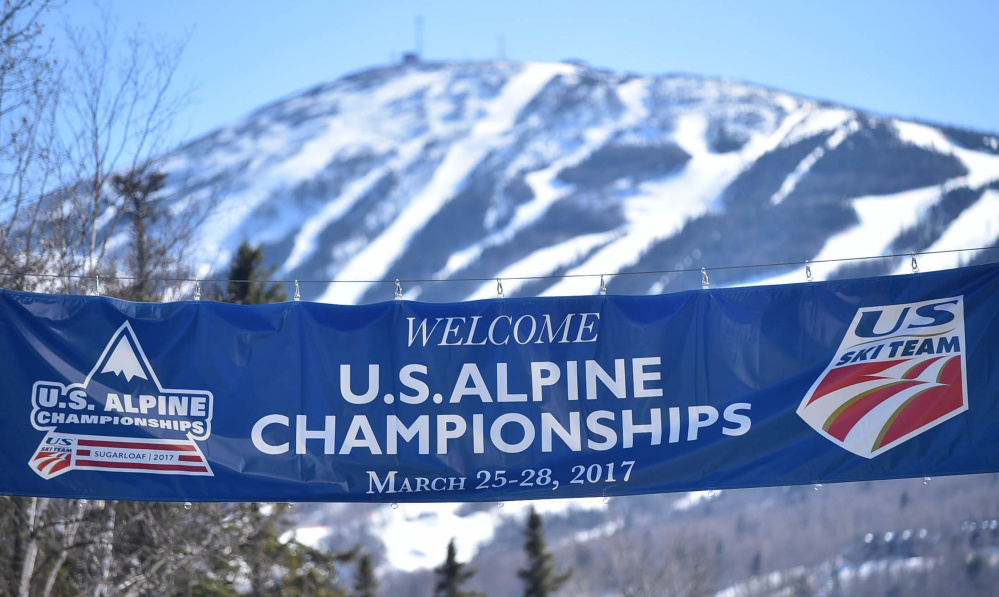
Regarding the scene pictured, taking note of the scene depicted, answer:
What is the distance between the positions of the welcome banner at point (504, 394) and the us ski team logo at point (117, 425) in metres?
0.02

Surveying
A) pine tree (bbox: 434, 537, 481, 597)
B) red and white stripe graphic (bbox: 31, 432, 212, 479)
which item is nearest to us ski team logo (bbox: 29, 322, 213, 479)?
red and white stripe graphic (bbox: 31, 432, 212, 479)

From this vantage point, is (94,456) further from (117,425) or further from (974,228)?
(974,228)

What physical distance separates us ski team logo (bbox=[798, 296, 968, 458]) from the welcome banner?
2 centimetres

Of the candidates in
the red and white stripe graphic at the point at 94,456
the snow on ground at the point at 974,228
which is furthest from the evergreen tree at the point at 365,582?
the snow on ground at the point at 974,228

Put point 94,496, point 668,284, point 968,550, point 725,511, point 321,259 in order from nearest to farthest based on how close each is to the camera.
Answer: point 94,496 < point 968,550 < point 725,511 < point 668,284 < point 321,259

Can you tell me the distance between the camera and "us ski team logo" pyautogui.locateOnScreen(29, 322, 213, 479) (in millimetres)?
8664

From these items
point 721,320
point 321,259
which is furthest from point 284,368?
point 321,259

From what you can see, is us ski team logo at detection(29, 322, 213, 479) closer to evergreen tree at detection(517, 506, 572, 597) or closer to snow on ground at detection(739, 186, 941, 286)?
evergreen tree at detection(517, 506, 572, 597)

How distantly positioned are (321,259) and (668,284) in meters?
66.3

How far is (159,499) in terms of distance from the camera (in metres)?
8.66

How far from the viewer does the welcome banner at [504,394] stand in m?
8.63

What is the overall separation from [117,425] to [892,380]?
6.59 meters

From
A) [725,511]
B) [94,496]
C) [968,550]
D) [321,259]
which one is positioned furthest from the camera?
[321,259]

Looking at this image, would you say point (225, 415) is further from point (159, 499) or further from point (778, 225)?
point (778, 225)
